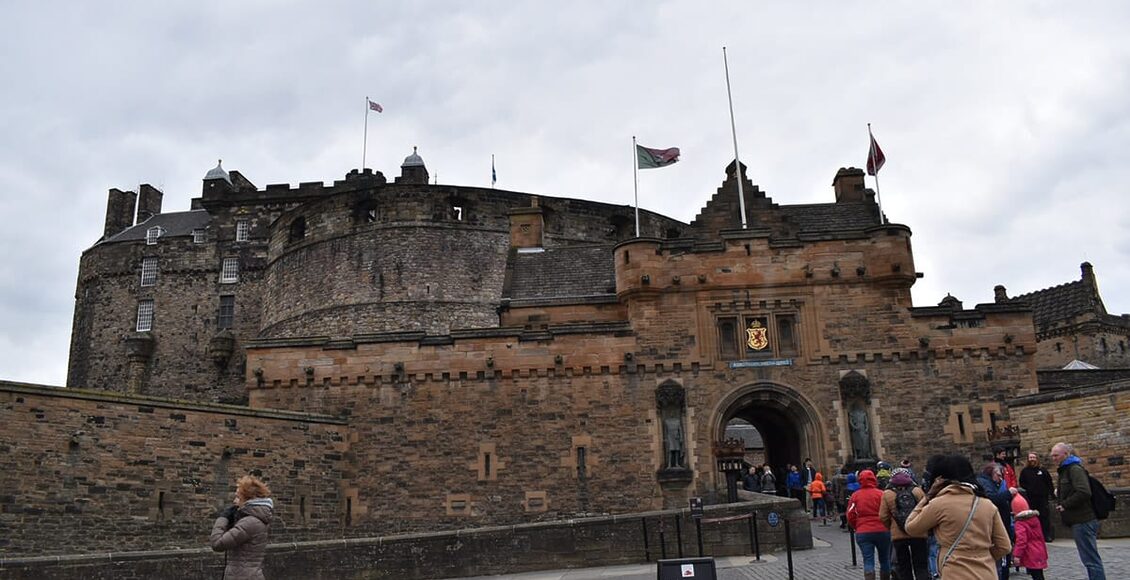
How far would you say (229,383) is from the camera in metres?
39.8

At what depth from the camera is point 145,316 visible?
42.0 metres

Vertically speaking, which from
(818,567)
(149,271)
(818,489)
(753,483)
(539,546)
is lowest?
(818,567)

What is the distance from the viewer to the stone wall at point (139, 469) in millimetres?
15742

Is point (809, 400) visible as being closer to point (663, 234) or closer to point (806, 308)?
point (806, 308)

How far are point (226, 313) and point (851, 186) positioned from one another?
27955mm

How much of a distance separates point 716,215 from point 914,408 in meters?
7.84

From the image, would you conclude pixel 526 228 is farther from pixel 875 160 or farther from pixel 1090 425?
pixel 1090 425

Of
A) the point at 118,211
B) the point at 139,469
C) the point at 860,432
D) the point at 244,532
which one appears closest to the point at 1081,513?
the point at 244,532

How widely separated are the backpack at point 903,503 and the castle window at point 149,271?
135 ft

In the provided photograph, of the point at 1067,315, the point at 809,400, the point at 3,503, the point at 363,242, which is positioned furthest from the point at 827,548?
the point at 1067,315

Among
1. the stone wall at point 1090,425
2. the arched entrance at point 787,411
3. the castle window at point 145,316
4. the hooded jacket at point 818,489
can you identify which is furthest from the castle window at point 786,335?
the castle window at point 145,316

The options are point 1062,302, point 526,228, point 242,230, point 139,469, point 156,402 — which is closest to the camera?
point 139,469

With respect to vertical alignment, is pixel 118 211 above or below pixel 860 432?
above

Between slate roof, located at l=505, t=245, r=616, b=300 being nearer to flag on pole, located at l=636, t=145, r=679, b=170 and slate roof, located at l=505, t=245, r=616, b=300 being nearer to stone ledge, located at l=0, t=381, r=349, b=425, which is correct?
flag on pole, located at l=636, t=145, r=679, b=170
